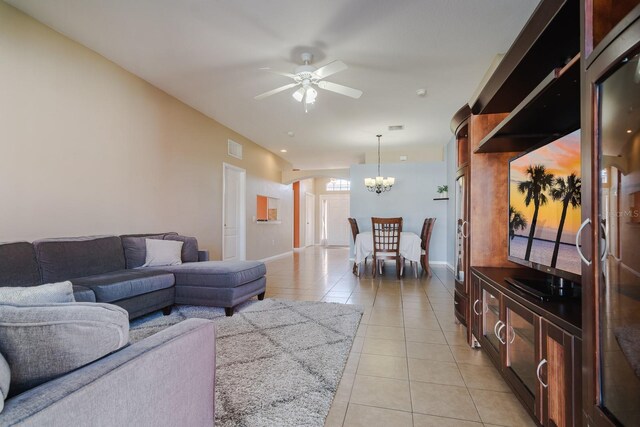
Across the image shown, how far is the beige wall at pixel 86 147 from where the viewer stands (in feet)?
8.56

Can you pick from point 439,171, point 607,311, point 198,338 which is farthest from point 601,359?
point 439,171

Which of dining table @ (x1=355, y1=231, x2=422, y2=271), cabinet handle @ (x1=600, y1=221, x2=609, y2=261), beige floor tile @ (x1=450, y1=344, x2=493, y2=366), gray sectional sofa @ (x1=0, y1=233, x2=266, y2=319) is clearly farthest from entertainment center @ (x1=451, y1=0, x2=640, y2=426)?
dining table @ (x1=355, y1=231, x2=422, y2=271)

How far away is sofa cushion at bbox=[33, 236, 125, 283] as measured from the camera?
256 cm

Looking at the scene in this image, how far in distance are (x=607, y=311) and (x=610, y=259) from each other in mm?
159

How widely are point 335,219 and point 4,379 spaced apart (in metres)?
11.4

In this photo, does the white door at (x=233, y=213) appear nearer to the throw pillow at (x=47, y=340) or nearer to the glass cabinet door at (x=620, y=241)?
the throw pillow at (x=47, y=340)

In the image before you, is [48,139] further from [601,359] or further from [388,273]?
[388,273]

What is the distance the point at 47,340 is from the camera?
28.2 inches

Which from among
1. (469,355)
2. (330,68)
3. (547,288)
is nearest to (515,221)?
(547,288)

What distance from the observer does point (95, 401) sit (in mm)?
668

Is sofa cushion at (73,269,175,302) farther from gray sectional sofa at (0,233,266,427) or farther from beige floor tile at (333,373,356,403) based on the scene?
beige floor tile at (333,373,356,403)

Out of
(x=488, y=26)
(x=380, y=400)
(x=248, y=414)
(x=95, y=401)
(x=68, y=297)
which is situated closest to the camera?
(x=95, y=401)

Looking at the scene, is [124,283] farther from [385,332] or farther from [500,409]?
[500,409]

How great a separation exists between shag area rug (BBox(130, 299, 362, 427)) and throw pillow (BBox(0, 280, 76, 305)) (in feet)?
3.14
